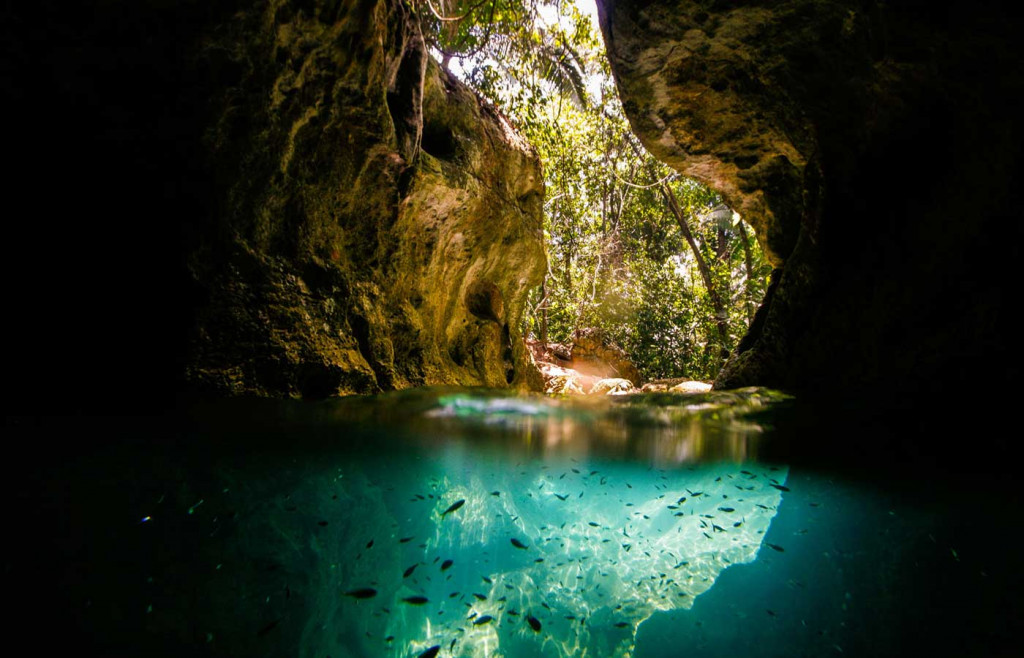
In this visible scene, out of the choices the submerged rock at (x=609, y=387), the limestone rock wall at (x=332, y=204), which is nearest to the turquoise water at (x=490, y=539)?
the limestone rock wall at (x=332, y=204)

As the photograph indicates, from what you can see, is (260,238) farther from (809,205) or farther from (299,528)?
(809,205)

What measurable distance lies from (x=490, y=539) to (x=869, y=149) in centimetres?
1088

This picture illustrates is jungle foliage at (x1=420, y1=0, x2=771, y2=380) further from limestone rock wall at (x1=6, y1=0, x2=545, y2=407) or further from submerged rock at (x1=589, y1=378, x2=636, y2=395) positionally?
limestone rock wall at (x1=6, y1=0, x2=545, y2=407)

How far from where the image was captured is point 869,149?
5.04 metres

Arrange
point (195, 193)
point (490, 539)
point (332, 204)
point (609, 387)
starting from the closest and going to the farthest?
1. point (195, 193)
2. point (332, 204)
3. point (490, 539)
4. point (609, 387)

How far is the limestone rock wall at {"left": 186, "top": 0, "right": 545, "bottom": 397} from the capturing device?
4.07 metres

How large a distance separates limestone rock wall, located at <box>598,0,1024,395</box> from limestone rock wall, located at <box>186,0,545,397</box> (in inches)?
130

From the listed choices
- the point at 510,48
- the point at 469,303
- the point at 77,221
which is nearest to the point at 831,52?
the point at 510,48

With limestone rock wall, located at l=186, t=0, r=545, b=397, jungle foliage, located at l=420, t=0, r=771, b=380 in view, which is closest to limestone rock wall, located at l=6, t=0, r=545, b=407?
limestone rock wall, located at l=186, t=0, r=545, b=397

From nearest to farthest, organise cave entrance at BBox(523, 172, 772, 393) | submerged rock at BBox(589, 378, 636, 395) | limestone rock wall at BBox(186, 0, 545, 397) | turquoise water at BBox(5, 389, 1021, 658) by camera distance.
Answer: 1. limestone rock wall at BBox(186, 0, 545, 397)
2. turquoise water at BBox(5, 389, 1021, 658)
3. submerged rock at BBox(589, 378, 636, 395)
4. cave entrance at BBox(523, 172, 772, 393)

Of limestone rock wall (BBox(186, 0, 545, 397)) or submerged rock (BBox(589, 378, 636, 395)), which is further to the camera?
submerged rock (BBox(589, 378, 636, 395))

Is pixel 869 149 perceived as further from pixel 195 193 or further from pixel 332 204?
pixel 195 193

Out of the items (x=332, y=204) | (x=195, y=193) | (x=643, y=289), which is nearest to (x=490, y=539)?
(x=332, y=204)

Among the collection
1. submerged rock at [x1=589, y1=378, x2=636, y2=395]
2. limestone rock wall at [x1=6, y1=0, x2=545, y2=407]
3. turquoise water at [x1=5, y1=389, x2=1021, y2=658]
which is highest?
limestone rock wall at [x1=6, y1=0, x2=545, y2=407]
